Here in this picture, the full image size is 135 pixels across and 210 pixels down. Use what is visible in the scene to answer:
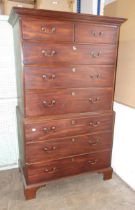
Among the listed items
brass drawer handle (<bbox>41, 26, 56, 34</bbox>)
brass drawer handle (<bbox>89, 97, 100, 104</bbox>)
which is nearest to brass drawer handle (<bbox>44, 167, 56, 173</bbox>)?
brass drawer handle (<bbox>89, 97, 100, 104</bbox>)

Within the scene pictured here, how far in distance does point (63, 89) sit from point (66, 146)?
0.54 meters

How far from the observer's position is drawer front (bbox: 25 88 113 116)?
164 centimetres

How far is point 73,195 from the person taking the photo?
74.8 inches

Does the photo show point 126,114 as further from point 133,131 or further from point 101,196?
point 101,196

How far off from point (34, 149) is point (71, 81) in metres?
0.69

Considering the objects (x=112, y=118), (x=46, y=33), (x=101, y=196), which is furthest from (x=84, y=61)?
(x=101, y=196)

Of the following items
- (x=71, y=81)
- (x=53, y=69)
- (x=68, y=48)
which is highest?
(x=68, y=48)

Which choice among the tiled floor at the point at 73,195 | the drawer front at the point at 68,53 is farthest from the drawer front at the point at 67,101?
the tiled floor at the point at 73,195

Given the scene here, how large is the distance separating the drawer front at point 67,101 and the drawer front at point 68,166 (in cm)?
48

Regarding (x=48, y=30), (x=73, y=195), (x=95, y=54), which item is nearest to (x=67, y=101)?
(x=95, y=54)

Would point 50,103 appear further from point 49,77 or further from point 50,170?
point 50,170

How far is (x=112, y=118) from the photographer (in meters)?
1.97

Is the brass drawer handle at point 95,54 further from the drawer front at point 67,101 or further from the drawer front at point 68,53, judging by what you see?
the drawer front at point 67,101

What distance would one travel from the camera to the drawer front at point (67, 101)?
1.64 metres
